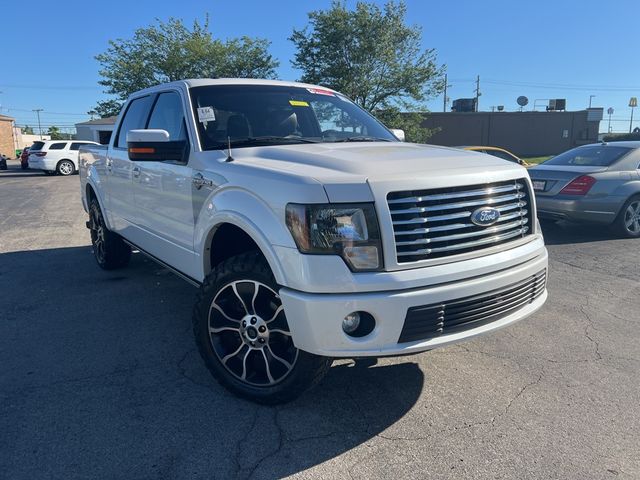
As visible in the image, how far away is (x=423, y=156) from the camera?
329 centimetres

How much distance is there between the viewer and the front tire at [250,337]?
9.57ft

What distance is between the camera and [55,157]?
2539 cm

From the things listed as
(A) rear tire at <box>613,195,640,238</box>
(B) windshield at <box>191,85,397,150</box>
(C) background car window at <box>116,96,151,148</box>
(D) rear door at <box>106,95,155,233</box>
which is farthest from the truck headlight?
(A) rear tire at <box>613,195,640,238</box>

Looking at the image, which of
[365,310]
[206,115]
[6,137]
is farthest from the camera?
[6,137]

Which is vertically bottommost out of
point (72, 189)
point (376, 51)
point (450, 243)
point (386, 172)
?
point (72, 189)

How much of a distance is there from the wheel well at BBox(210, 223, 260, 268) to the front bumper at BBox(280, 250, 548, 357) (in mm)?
916

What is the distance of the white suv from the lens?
997 inches

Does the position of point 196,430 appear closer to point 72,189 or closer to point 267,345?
point 267,345

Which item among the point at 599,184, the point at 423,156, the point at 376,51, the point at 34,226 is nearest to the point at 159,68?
the point at 376,51

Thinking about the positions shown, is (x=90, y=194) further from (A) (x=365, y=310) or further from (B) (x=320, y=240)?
(A) (x=365, y=310)

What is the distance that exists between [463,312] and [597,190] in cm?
628

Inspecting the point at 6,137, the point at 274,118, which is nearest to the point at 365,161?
the point at 274,118

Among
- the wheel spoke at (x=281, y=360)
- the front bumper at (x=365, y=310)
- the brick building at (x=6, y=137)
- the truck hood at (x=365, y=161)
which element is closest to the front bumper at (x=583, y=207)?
the truck hood at (x=365, y=161)

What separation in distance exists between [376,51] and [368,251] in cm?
2462
